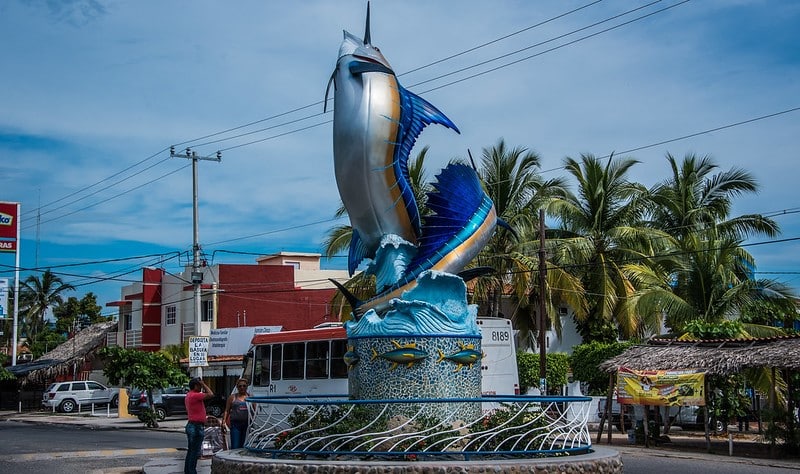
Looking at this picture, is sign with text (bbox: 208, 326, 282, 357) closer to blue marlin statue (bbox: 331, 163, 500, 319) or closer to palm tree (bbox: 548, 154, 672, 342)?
palm tree (bbox: 548, 154, 672, 342)

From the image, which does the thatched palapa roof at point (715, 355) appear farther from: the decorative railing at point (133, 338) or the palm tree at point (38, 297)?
the palm tree at point (38, 297)

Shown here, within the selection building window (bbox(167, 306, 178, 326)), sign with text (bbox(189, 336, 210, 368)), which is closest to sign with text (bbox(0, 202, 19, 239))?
building window (bbox(167, 306, 178, 326))

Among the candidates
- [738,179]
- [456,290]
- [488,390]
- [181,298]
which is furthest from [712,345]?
[181,298]

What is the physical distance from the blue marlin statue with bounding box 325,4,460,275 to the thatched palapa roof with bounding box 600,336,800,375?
917 centimetres

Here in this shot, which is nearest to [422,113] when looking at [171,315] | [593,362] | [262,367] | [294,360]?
[294,360]

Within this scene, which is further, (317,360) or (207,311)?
(207,311)

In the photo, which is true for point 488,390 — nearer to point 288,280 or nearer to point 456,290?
point 456,290

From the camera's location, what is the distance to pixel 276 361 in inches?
971

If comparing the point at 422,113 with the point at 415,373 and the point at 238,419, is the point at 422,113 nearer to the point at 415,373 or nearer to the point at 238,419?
the point at 415,373

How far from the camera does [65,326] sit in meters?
70.8

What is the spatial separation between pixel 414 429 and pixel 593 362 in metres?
18.9

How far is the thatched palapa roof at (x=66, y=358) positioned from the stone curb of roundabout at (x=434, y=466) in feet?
128

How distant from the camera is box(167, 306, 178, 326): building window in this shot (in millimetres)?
45938

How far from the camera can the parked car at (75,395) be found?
1654 inches
